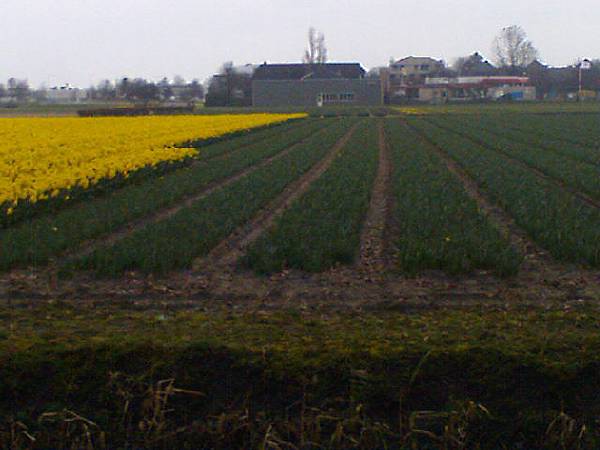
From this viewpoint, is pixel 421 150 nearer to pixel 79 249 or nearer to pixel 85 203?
pixel 85 203

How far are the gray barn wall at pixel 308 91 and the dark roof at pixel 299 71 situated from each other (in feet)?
24.4

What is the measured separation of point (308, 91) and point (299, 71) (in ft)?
54.7

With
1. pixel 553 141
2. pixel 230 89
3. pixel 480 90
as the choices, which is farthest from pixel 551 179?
pixel 480 90

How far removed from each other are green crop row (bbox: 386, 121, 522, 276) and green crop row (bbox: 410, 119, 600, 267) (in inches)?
26.2

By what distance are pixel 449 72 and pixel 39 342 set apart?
180 m

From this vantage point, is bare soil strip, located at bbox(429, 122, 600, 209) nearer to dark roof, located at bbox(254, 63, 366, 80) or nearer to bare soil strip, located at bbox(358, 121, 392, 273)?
bare soil strip, located at bbox(358, 121, 392, 273)

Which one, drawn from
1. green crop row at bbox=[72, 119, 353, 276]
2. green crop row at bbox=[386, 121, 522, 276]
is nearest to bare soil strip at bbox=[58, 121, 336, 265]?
green crop row at bbox=[72, 119, 353, 276]

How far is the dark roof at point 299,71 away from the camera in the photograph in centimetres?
12075

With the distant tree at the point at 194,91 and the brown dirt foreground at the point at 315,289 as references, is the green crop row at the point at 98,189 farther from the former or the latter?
the distant tree at the point at 194,91

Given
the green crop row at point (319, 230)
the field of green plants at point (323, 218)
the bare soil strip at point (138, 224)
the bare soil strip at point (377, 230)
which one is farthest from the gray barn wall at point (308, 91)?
the green crop row at point (319, 230)

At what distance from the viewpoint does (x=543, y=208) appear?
14508 mm

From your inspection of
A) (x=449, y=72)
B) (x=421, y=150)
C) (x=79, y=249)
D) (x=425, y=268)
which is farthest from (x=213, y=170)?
(x=449, y=72)

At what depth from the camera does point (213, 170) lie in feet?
77.5

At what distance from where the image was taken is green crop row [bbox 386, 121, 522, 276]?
33.5 feet
